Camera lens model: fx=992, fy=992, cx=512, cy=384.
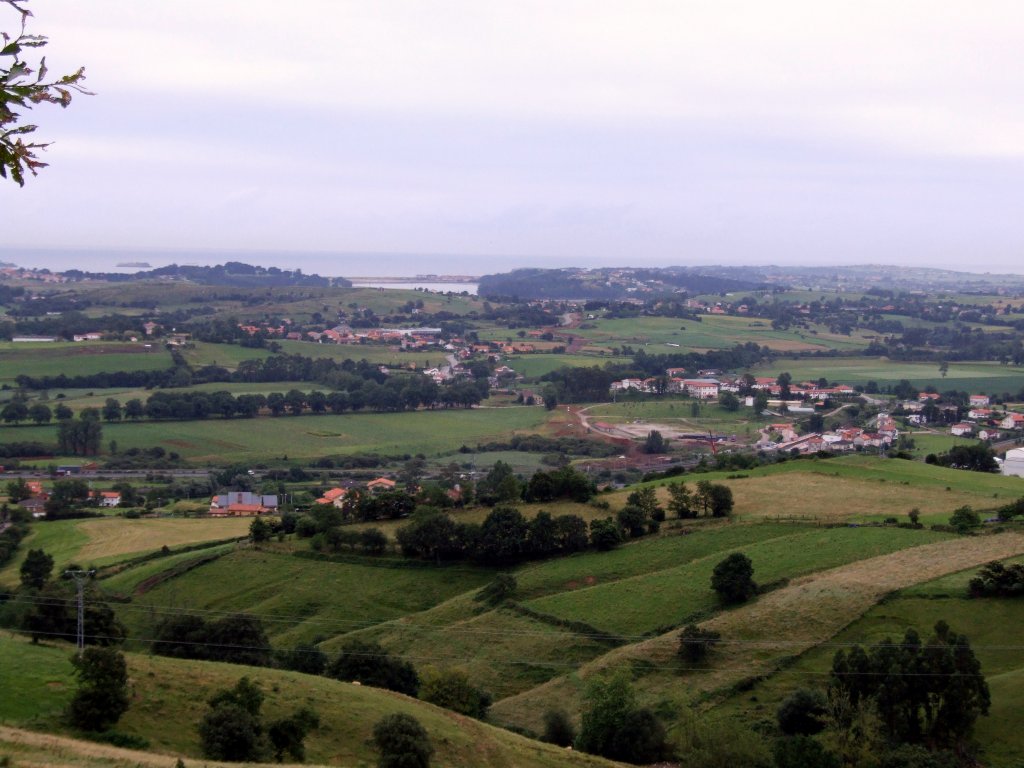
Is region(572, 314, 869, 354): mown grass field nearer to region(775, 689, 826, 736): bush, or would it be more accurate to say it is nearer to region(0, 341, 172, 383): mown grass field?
region(0, 341, 172, 383): mown grass field

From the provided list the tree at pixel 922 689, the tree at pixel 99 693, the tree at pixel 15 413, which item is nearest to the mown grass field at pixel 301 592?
the tree at pixel 99 693

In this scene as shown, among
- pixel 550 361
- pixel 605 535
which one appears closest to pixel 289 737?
pixel 605 535

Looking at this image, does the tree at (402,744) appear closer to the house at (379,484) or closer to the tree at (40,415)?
the house at (379,484)

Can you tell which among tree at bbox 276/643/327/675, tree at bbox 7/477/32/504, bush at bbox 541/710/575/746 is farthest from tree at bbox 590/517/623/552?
tree at bbox 7/477/32/504

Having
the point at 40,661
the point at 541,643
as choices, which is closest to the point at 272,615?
the point at 541,643

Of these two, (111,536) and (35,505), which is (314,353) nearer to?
(35,505)
